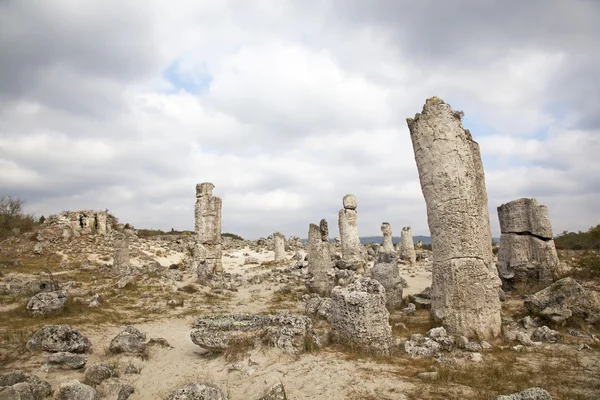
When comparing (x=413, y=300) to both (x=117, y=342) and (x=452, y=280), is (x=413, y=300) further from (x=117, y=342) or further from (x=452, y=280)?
(x=117, y=342)

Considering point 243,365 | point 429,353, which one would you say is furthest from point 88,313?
point 429,353

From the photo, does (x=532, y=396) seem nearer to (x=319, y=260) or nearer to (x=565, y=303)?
(x=565, y=303)

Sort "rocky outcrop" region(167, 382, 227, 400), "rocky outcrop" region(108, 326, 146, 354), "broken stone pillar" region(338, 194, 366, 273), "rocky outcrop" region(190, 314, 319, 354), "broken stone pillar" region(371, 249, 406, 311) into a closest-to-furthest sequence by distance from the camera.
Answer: "rocky outcrop" region(167, 382, 227, 400) → "rocky outcrop" region(190, 314, 319, 354) → "rocky outcrop" region(108, 326, 146, 354) → "broken stone pillar" region(371, 249, 406, 311) → "broken stone pillar" region(338, 194, 366, 273)

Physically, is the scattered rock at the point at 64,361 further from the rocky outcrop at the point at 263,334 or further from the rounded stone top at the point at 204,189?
the rounded stone top at the point at 204,189

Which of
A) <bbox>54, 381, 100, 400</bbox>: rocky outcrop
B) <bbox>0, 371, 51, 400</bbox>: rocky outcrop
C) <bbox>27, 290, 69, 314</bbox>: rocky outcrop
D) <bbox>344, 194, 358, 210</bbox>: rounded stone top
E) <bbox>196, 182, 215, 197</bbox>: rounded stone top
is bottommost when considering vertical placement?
<bbox>54, 381, 100, 400</bbox>: rocky outcrop

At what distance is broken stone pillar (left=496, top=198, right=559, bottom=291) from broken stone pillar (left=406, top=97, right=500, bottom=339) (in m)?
5.75

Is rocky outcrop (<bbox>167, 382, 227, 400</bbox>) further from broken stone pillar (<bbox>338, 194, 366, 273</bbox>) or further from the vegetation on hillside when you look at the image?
the vegetation on hillside

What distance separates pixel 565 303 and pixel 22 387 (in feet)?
31.4

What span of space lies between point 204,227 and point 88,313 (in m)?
9.45

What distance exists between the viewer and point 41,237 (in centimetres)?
2588

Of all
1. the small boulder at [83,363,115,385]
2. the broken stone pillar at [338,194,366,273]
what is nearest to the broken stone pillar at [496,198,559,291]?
the broken stone pillar at [338,194,366,273]

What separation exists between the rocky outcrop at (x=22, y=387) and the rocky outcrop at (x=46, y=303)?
534 centimetres

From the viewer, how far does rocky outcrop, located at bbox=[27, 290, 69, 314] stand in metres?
9.66

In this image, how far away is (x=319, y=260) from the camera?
14.2m
